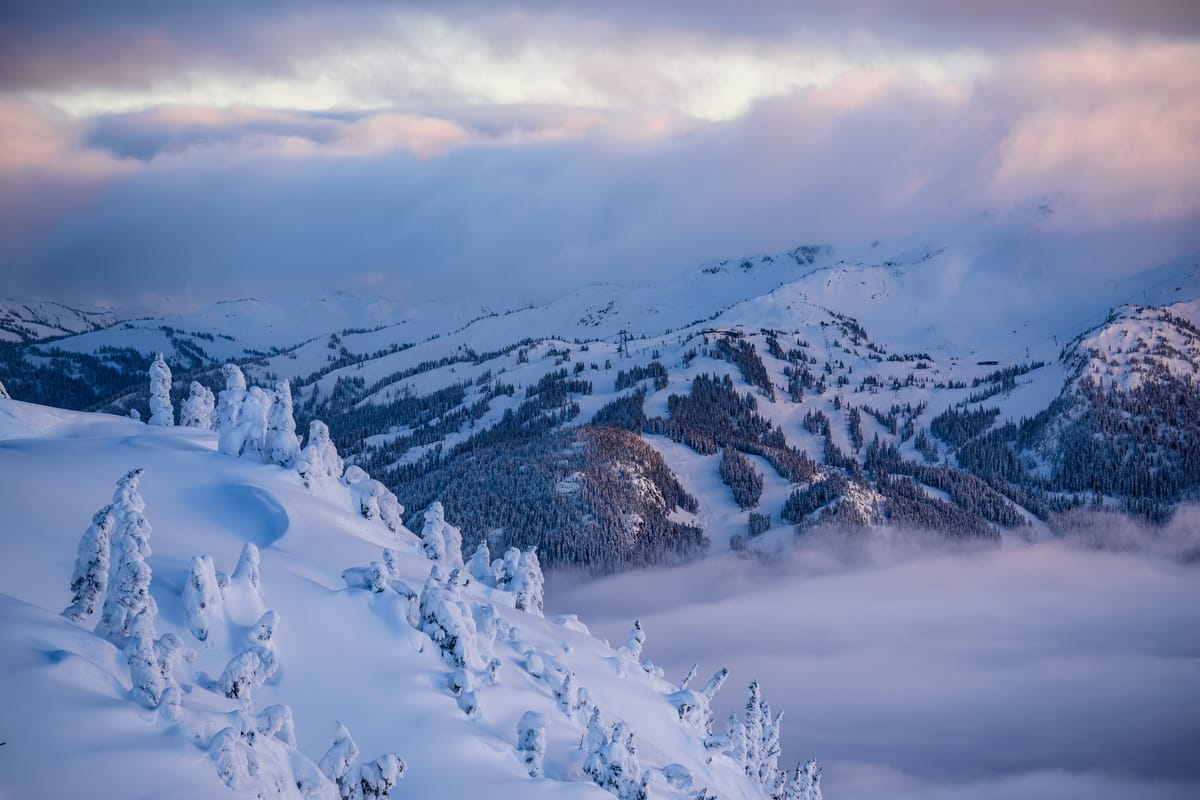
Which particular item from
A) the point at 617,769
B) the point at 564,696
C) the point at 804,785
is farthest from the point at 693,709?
the point at 617,769

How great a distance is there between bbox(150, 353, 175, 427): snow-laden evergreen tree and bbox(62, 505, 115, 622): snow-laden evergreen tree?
6715 centimetres

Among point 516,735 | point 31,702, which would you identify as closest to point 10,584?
point 31,702

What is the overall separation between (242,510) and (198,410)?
49326 millimetres

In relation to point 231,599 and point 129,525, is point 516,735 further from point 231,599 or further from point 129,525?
point 129,525

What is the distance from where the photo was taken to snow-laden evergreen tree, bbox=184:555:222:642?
5544 centimetres

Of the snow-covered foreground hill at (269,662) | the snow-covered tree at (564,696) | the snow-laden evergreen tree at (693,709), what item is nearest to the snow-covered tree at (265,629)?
the snow-covered foreground hill at (269,662)

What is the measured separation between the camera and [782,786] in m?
123

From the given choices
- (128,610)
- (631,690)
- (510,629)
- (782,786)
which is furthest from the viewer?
(782,786)

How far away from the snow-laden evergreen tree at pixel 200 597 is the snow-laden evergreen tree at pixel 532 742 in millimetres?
19005

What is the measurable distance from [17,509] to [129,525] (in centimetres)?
2042

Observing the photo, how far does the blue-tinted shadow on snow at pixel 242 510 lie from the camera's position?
79250 millimetres

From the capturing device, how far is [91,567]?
50969 mm

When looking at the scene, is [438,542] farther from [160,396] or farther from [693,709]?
[160,396]

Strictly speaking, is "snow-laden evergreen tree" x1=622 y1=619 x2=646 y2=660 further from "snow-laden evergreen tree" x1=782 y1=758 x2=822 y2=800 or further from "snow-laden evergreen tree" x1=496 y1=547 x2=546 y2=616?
"snow-laden evergreen tree" x1=782 y1=758 x2=822 y2=800
